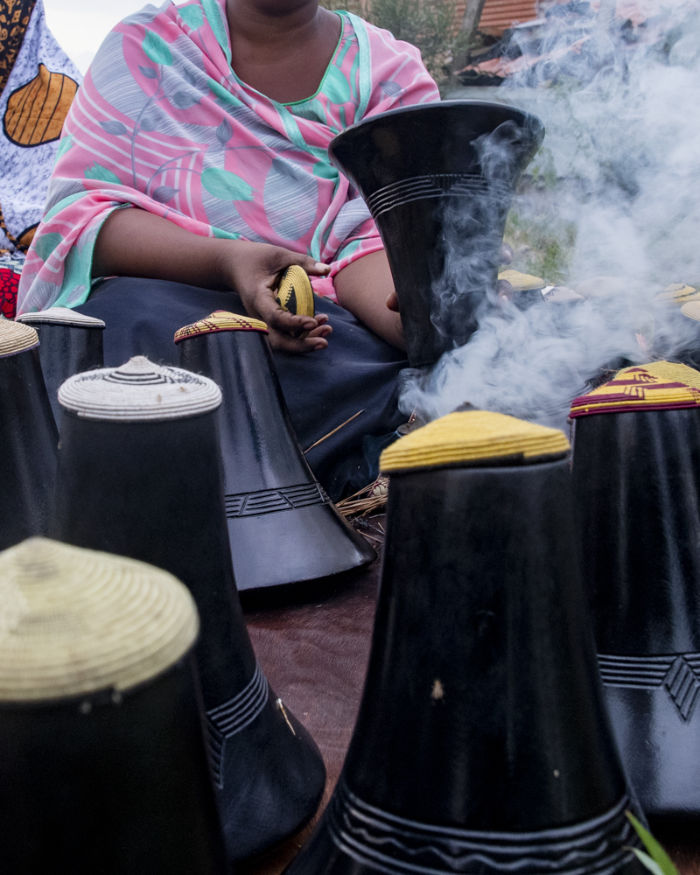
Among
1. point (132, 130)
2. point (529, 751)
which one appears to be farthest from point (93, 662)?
point (132, 130)

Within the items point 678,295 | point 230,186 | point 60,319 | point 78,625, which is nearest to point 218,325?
point 60,319

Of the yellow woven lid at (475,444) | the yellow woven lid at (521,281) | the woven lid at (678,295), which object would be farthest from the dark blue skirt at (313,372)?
the yellow woven lid at (475,444)

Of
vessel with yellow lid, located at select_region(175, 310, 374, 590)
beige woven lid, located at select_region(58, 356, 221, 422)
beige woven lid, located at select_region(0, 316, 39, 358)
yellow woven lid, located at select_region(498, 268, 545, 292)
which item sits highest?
beige woven lid, located at select_region(0, 316, 39, 358)

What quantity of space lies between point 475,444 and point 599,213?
3.19ft

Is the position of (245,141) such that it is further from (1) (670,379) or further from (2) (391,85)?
(1) (670,379)

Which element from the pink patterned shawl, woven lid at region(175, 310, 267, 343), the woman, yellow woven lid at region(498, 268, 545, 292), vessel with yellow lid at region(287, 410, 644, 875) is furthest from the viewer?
the pink patterned shawl

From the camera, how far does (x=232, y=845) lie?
61cm

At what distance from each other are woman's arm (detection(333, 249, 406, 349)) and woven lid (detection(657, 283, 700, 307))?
657 mm

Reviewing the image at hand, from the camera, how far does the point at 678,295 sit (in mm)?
1259

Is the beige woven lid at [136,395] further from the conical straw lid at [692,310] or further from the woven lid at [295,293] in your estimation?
the woven lid at [295,293]

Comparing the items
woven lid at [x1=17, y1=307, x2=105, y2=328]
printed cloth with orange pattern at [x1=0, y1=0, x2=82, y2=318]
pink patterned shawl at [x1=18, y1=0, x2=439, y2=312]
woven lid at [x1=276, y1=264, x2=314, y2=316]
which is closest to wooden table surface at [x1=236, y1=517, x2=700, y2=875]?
woven lid at [x1=17, y1=307, x2=105, y2=328]

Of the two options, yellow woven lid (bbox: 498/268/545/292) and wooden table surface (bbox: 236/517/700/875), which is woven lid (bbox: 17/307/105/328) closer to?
wooden table surface (bbox: 236/517/700/875)

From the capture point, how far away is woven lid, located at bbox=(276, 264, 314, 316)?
1.56m

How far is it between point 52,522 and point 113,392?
0.40 feet
